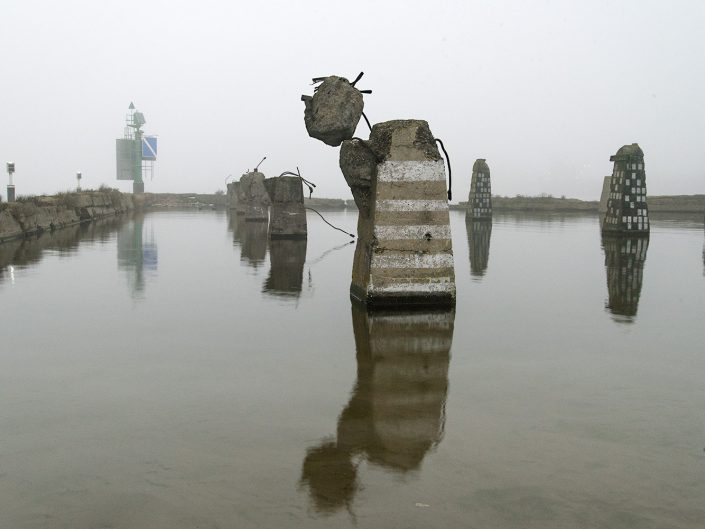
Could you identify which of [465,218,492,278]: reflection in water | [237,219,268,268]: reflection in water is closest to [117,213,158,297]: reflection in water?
[237,219,268,268]: reflection in water

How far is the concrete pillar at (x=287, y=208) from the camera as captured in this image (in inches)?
587

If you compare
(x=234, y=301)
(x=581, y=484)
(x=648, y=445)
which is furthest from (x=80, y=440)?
(x=234, y=301)

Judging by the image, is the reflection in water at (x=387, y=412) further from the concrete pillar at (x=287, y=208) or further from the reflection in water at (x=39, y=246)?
the concrete pillar at (x=287, y=208)

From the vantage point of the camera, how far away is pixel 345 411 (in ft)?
11.0

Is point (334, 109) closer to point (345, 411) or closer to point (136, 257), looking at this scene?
point (345, 411)

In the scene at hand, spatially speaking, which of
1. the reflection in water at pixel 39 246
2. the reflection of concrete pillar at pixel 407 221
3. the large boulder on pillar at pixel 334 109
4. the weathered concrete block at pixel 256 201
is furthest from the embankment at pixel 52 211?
the reflection of concrete pillar at pixel 407 221

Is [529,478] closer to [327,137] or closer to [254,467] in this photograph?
[254,467]

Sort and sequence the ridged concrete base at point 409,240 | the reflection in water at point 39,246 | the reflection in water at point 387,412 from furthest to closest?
1. the reflection in water at point 39,246
2. the ridged concrete base at point 409,240
3. the reflection in water at point 387,412

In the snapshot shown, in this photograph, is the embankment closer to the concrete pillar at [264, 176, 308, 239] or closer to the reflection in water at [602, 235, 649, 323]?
the concrete pillar at [264, 176, 308, 239]

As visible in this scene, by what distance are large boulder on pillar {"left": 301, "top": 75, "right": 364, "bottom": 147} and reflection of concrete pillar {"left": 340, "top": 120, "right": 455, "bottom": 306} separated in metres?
0.50

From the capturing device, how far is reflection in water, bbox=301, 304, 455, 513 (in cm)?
256

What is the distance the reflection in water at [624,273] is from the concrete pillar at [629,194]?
77 centimetres

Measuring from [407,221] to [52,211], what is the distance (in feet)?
48.9

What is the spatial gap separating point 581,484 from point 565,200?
4144 centimetres
